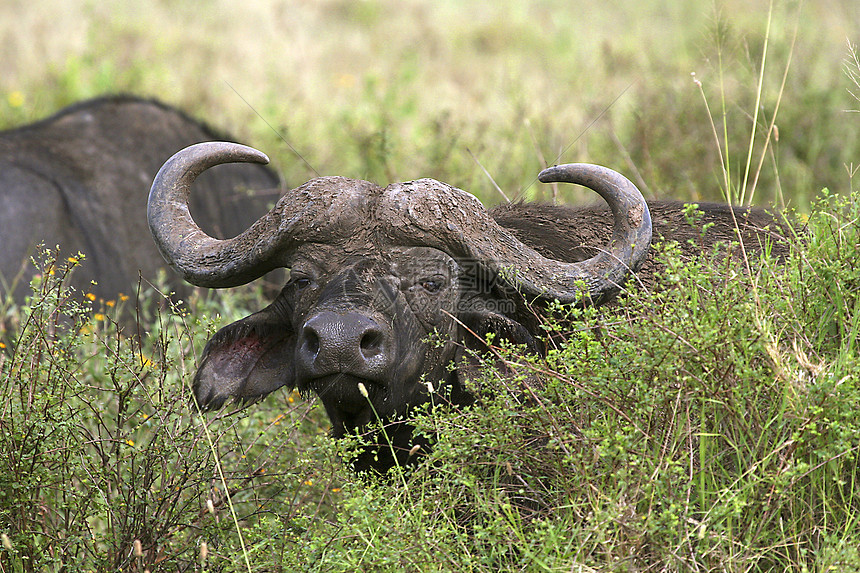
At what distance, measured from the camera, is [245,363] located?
3.83m

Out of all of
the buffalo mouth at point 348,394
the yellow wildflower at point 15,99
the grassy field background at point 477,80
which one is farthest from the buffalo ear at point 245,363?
the yellow wildflower at point 15,99

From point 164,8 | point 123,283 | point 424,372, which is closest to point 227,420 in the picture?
point 424,372

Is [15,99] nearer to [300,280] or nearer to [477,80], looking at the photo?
[477,80]

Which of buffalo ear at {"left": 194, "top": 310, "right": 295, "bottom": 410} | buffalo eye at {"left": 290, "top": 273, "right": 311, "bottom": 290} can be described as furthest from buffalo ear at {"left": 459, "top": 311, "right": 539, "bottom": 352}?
buffalo ear at {"left": 194, "top": 310, "right": 295, "bottom": 410}

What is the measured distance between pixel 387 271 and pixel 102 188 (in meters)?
4.10

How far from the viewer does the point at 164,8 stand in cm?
1340

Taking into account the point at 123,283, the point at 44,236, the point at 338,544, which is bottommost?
the point at 123,283

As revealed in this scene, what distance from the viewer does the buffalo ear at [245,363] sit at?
12.4 feet

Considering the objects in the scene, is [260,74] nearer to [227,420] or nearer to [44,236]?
[44,236]

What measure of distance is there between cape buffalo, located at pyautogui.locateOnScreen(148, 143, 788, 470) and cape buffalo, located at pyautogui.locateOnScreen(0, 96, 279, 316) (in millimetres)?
2359

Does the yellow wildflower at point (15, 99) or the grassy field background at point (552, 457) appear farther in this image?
the yellow wildflower at point (15, 99)

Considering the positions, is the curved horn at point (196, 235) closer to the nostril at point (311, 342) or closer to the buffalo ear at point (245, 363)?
the buffalo ear at point (245, 363)

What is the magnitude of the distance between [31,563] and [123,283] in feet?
11.8

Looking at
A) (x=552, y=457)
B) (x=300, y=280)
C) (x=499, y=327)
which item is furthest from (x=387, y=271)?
(x=552, y=457)
